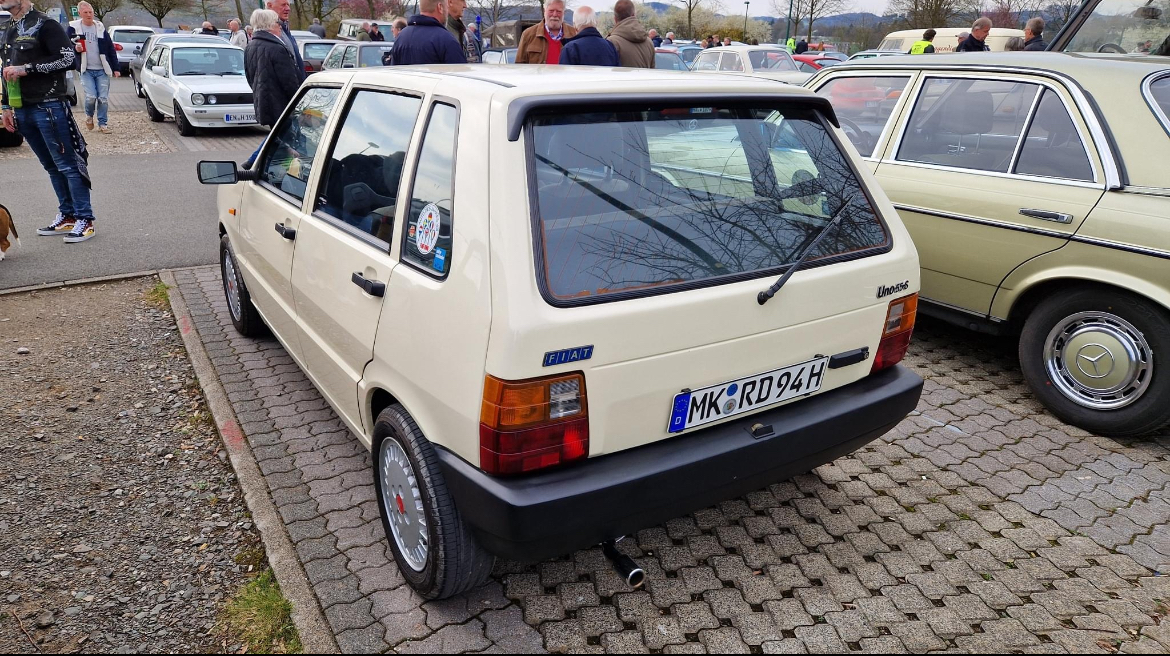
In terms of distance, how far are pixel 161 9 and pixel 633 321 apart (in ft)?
173

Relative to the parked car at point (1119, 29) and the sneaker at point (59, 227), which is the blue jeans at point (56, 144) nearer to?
the sneaker at point (59, 227)

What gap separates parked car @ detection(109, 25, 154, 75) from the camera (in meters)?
28.6

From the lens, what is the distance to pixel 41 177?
9.86 metres

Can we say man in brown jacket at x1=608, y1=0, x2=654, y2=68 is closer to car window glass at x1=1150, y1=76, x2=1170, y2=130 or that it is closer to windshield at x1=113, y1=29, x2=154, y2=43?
car window glass at x1=1150, y1=76, x2=1170, y2=130

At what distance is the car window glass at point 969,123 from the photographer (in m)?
4.30

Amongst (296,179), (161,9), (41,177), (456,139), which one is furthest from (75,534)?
(161,9)

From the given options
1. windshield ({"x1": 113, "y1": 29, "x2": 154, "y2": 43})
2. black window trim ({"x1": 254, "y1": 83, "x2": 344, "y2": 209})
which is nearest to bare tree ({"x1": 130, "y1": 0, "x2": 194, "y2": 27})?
windshield ({"x1": 113, "y1": 29, "x2": 154, "y2": 43})

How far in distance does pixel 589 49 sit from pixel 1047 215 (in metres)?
4.62

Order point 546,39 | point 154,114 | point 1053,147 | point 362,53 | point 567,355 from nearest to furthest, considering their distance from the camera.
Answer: point 567,355 → point 1053,147 → point 546,39 → point 362,53 → point 154,114

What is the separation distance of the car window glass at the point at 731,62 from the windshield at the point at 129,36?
25158 millimetres

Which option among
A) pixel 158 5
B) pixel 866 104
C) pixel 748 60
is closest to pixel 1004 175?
pixel 866 104

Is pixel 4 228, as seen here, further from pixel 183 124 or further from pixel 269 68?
pixel 183 124

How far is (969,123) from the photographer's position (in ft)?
15.0

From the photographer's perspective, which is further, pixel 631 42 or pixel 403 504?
pixel 631 42
